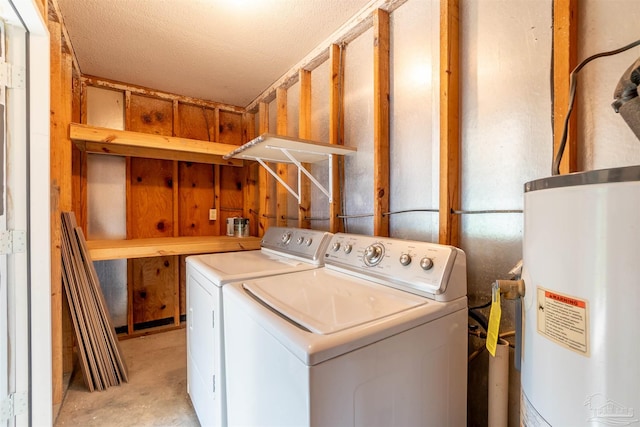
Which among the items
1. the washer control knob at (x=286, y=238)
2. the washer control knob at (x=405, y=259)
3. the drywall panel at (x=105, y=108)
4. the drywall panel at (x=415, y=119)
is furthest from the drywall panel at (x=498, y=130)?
the drywall panel at (x=105, y=108)

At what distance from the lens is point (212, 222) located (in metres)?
3.14

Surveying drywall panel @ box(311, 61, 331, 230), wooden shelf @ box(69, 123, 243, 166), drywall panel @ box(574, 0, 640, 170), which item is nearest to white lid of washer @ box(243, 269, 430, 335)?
drywall panel @ box(574, 0, 640, 170)

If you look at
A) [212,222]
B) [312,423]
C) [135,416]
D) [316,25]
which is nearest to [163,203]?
[212,222]

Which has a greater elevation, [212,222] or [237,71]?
[237,71]

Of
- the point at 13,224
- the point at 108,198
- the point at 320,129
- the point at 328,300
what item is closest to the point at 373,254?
the point at 328,300

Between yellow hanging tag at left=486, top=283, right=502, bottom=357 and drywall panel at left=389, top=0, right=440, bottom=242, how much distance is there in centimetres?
66

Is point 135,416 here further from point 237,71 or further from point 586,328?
point 237,71

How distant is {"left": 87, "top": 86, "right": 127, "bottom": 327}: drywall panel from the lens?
2553mm

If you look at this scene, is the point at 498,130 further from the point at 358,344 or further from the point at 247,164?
the point at 247,164

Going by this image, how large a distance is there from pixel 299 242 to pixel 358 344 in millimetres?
1019

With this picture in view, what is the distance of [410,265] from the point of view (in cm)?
108

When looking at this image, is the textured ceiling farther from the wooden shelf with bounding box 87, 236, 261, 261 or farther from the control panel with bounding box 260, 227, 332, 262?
the wooden shelf with bounding box 87, 236, 261, 261

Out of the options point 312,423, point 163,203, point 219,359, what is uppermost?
point 163,203

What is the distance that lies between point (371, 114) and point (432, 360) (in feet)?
4.42
